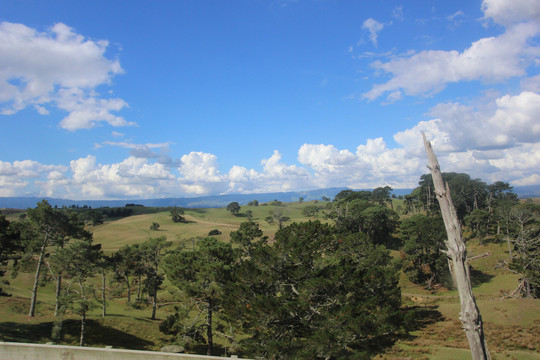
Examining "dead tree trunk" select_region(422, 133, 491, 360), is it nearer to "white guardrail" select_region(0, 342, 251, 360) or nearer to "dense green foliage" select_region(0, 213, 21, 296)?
"white guardrail" select_region(0, 342, 251, 360)

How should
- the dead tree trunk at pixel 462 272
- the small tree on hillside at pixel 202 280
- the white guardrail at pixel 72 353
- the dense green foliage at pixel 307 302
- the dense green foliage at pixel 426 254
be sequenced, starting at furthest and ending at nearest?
1. the dense green foliage at pixel 426 254
2. the small tree on hillside at pixel 202 280
3. the dense green foliage at pixel 307 302
4. the white guardrail at pixel 72 353
5. the dead tree trunk at pixel 462 272

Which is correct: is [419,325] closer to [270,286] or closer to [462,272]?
[270,286]

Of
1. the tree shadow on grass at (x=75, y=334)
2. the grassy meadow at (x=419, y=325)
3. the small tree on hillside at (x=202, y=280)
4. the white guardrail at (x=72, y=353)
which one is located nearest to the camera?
→ the white guardrail at (x=72, y=353)

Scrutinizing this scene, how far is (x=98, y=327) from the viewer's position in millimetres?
35094

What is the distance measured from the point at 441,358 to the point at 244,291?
664 inches

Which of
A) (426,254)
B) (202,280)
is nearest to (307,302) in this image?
(202,280)

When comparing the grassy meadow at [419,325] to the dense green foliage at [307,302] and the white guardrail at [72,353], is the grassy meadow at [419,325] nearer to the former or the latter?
the dense green foliage at [307,302]

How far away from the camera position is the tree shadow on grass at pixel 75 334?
28941 mm

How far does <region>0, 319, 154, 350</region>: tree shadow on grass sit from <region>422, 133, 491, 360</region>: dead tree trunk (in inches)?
1353

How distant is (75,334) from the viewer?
107 feet

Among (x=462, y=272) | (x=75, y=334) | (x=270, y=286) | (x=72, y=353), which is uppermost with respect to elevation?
(x=462, y=272)

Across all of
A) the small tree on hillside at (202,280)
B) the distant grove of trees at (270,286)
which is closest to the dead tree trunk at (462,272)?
the distant grove of trees at (270,286)

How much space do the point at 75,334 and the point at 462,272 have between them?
3868cm

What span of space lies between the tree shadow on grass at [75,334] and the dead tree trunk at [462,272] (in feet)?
113
